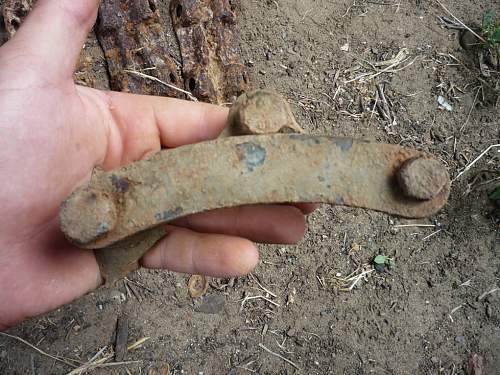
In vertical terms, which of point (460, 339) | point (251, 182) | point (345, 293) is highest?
point (251, 182)

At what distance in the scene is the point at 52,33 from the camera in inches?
60.6

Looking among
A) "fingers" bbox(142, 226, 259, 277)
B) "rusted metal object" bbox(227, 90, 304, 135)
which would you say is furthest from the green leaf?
"rusted metal object" bbox(227, 90, 304, 135)

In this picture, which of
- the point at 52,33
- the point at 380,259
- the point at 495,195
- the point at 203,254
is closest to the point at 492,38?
the point at 495,195

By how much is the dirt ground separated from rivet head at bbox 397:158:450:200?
3.27 feet

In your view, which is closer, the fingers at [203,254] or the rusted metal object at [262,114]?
the rusted metal object at [262,114]

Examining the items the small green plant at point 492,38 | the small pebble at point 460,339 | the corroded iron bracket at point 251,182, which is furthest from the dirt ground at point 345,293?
the corroded iron bracket at point 251,182

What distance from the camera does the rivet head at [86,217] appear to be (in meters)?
1.23

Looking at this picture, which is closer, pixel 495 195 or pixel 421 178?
pixel 421 178

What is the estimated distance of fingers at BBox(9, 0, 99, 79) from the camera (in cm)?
153

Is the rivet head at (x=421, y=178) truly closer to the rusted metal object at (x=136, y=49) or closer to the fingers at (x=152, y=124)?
the fingers at (x=152, y=124)

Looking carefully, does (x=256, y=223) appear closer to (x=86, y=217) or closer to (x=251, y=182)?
(x=251, y=182)

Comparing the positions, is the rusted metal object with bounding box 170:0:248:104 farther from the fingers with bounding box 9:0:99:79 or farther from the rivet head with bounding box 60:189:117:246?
the rivet head with bounding box 60:189:117:246

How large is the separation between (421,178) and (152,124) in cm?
99

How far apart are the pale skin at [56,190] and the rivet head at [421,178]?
18.6 inches
